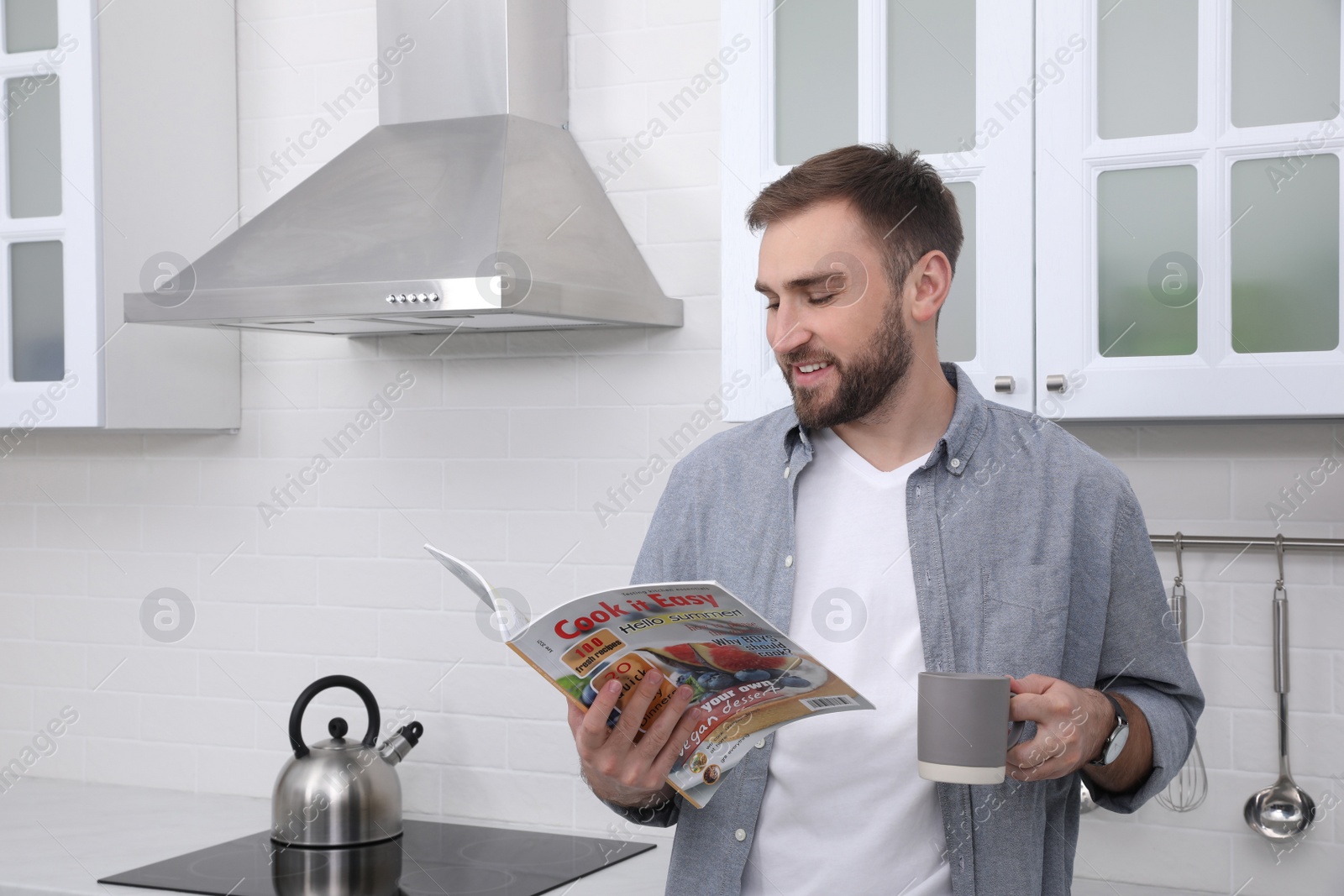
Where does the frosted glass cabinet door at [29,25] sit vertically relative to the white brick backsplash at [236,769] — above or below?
above

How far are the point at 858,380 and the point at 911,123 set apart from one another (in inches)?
24.0

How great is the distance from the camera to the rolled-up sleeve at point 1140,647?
138cm

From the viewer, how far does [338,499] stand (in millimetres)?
2510

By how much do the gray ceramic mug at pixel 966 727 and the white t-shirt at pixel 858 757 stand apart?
154 mm

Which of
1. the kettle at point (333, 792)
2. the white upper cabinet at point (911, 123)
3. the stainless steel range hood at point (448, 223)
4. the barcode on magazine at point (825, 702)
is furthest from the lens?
the kettle at point (333, 792)

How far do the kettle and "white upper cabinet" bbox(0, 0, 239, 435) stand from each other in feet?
2.10

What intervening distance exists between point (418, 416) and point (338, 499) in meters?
0.23

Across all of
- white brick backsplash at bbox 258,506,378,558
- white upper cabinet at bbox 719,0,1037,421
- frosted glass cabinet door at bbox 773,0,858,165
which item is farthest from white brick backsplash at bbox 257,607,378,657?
frosted glass cabinet door at bbox 773,0,858,165

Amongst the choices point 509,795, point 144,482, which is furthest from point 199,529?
point 509,795

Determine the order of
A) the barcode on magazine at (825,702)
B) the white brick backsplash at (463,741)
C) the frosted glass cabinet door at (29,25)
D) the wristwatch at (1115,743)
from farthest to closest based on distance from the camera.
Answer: the white brick backsplash at (463,741) → the frosted glass cabinet door at (29,25) → the wristwatch at (1115,743) → the barcode on magazine at (825,702)

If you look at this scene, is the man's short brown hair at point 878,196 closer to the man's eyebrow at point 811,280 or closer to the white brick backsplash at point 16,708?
the man's eyebrow at point 811,280

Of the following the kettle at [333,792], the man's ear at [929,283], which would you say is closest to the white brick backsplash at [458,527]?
the kettle at [333,792]

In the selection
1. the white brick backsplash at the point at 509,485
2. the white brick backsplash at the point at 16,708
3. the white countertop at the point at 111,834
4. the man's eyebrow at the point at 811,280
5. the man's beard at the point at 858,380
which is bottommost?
the white countertop at the point at 111,834

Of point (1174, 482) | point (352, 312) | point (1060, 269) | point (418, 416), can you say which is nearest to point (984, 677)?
point (1060, 269)
